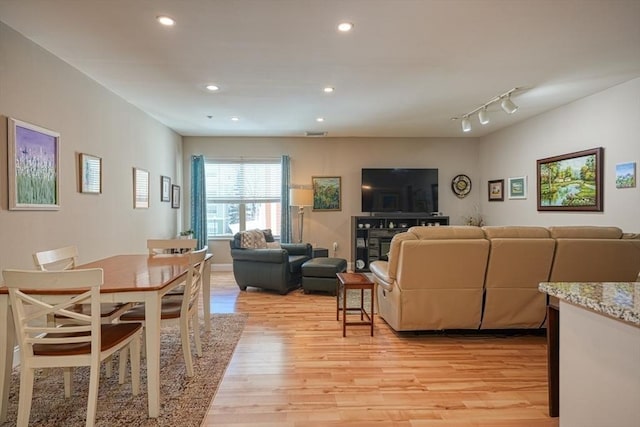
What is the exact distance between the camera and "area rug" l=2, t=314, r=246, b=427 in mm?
1960

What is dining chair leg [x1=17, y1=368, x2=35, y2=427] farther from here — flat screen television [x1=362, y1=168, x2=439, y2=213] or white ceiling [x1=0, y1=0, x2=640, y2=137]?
flat screen television [x1=362, y1=168, x2=439, y2=213]

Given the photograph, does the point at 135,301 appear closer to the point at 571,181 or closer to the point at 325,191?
the point at 325,191

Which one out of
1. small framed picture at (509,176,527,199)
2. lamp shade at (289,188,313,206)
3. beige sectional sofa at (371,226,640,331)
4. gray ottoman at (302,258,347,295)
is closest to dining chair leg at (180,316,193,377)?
beige sectional sofa at (371,226,640,331)

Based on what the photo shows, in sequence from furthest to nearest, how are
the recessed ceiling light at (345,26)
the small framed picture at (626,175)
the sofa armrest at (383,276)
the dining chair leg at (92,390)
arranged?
the small framed picture at (626,175) → the sofa armrest at (383,276) → the recessed ceiling light at (345,26) → the dining chair leg at (92,390)

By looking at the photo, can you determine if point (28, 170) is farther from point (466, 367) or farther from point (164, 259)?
point (466, 367)

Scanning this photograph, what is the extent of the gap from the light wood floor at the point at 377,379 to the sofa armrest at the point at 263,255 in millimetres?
1229

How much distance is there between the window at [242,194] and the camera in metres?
6.74

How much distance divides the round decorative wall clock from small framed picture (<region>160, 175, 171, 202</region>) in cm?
536

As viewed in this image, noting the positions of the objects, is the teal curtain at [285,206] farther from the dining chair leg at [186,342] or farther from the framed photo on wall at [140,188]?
the dining chair leg at [186,342]

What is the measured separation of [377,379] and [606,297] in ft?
5.34

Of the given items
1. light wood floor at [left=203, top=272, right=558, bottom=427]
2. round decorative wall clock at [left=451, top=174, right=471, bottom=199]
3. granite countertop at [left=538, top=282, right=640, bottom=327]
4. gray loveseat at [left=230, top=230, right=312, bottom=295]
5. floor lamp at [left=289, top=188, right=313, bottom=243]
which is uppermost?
round decorative wall clock at [left=451, top=174, right=471, bottom=199]

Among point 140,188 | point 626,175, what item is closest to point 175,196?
point 140,188

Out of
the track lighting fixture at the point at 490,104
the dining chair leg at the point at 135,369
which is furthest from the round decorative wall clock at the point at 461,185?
the dining chair leg at the point at 135,369

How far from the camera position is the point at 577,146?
14.7 feet
